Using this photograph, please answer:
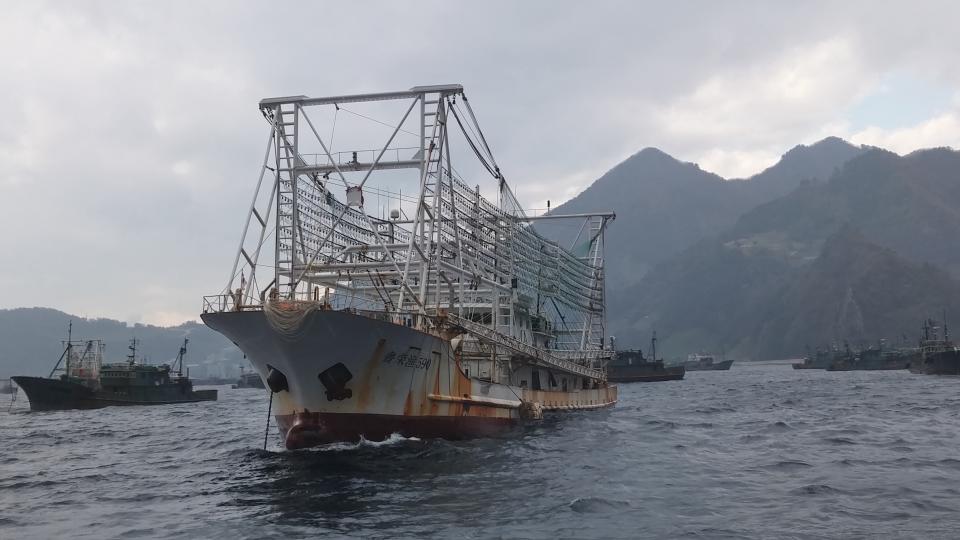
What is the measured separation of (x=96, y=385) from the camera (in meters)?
73.9

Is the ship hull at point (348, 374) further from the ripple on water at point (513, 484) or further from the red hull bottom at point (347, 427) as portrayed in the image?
the ripple on water at point (513, 484)

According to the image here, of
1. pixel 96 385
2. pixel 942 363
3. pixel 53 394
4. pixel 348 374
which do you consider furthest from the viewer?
pixel 942 363

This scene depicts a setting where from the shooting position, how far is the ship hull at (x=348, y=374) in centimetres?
2602

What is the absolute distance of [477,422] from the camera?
32969 mm

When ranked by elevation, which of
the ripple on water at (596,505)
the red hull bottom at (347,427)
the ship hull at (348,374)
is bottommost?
the ripple on water at (596,505)

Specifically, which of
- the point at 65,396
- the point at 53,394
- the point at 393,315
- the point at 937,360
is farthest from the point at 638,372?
the point at 393,315

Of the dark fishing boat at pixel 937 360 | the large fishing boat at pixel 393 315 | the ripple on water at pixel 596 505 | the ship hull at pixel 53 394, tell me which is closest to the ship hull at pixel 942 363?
the dark fishing boat at pixel 937 360

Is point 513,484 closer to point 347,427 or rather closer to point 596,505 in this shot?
point 596,505

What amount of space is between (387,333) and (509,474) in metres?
6.68

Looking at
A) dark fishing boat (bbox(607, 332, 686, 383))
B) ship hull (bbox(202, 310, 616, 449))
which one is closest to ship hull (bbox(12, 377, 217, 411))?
ship hull (bbox(202, 310, 616, 449))

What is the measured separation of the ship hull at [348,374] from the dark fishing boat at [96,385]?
1930 inches

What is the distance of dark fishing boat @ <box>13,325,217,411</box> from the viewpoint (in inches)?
2712

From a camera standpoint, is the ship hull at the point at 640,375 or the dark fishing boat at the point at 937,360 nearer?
the dark fishing boat at the point at 937,360

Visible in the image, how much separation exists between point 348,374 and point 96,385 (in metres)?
57.1
